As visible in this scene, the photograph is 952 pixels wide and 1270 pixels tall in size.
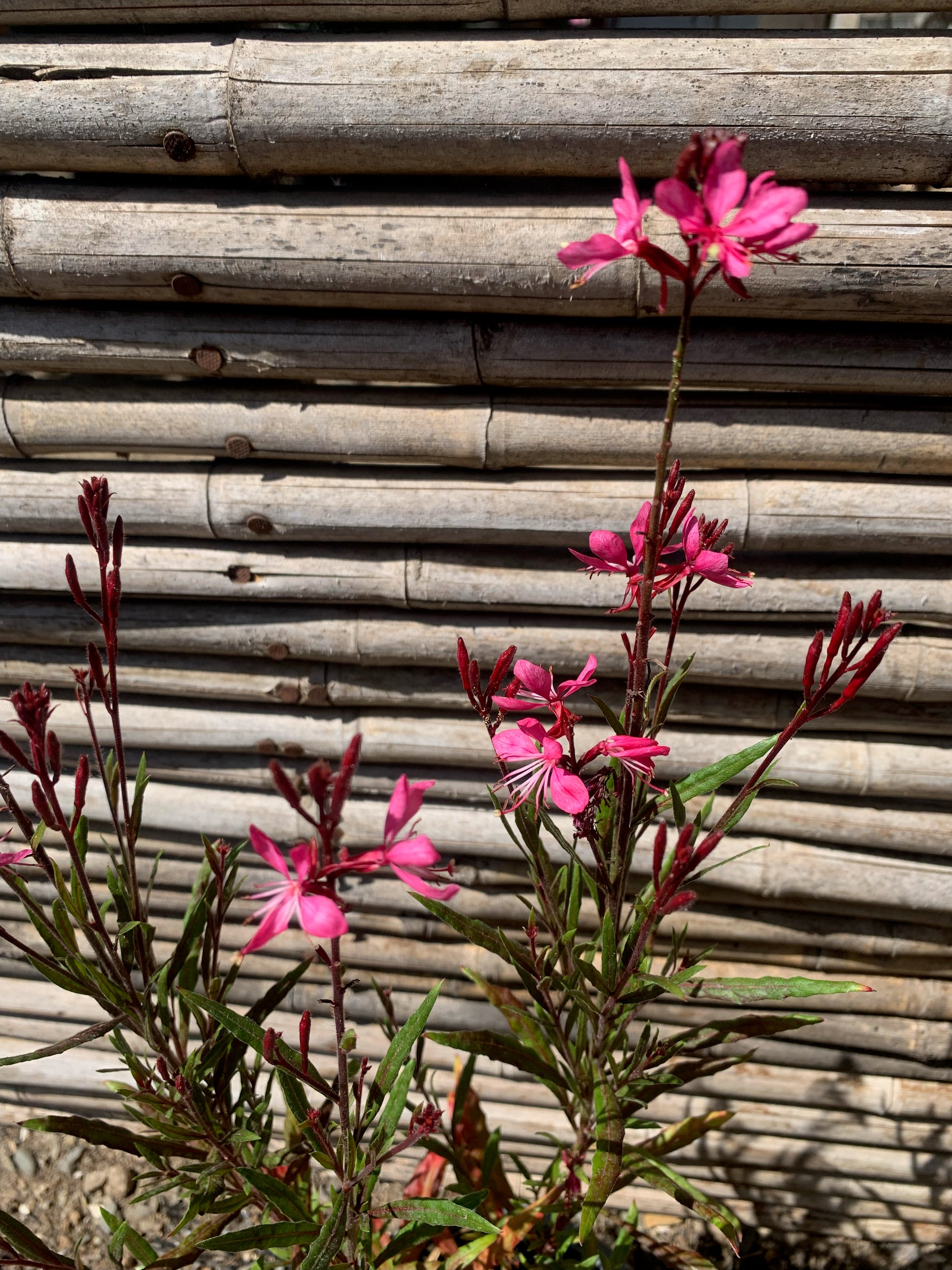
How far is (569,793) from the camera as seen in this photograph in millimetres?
1293

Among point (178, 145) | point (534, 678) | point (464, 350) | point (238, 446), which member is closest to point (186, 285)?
point (178, 145)

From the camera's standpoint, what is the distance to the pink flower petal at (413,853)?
1.02m

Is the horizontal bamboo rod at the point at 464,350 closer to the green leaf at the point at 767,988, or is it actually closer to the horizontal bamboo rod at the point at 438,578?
the horizontal bamboo rod at the point at 438,578

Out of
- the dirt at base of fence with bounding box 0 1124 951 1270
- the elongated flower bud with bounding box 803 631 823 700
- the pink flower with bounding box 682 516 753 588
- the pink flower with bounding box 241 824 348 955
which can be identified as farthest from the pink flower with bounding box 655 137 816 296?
the dirt at base of fence with bounding box 0 1124 951 1270

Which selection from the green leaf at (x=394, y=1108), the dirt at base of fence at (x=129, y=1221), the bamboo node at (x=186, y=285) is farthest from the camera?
the dirt at base of fence at (x=129, y=1221)

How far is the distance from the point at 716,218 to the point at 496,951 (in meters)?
1.39

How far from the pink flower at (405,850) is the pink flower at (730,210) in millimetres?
725

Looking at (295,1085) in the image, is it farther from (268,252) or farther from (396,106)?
(396,106)

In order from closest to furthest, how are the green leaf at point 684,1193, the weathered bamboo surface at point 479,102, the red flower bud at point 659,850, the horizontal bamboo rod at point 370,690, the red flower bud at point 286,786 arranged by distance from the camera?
the red flower bud at point 286,786
the red flower bud at point 659,850
the green leaf at point 684,1193
the weathered bamboo surface at point 479,102
the horizontal bamboo rod at point 370,690

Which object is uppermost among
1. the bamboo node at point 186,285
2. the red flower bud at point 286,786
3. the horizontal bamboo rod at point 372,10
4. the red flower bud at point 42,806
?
the horizontal bamboo rod at point 372,10

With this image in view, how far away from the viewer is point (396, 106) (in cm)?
211

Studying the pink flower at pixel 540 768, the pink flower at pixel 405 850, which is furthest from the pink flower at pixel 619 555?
the pink flower at pixel 405 850

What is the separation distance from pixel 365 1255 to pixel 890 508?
2200 mm

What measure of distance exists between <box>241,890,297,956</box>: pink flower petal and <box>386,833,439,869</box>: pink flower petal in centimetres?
13
